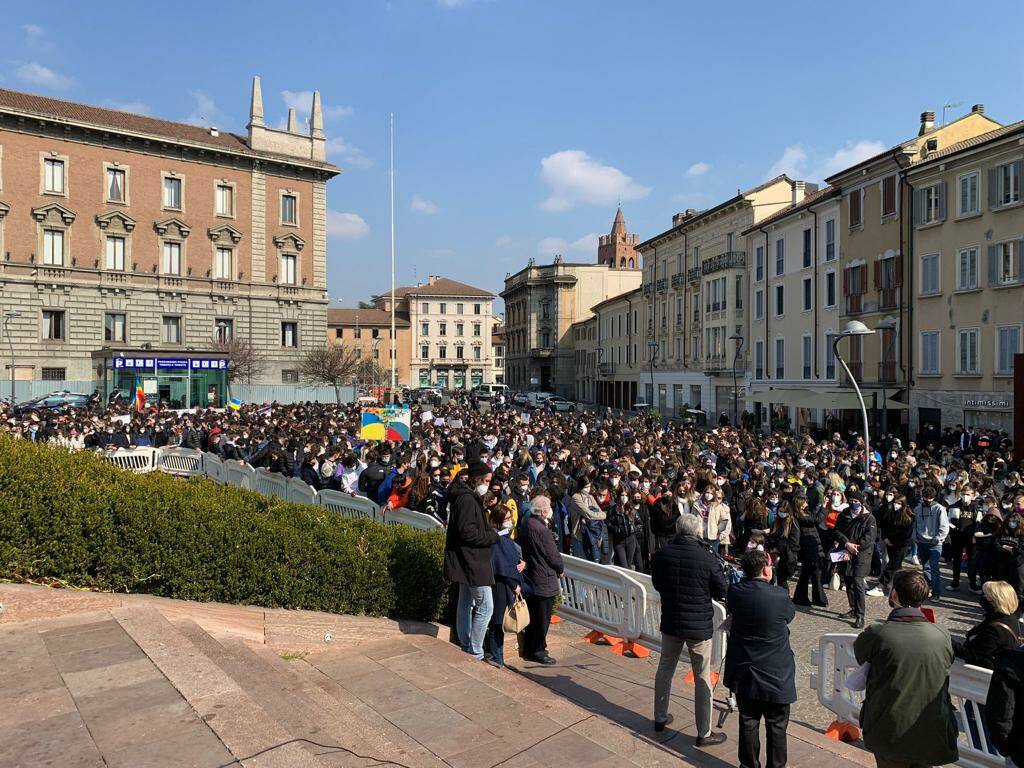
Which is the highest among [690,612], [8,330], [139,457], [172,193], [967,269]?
[172,193]

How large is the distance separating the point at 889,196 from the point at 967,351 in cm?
770

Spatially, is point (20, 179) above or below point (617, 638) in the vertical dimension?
above

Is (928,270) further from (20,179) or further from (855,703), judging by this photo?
(20,179)

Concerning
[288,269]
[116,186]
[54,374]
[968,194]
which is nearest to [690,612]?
[968,194]

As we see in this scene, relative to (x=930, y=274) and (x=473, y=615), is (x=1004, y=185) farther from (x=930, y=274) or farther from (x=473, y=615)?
(x=473, y=615)

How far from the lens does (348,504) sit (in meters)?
12.3

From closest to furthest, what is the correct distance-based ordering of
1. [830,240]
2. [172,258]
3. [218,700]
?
[218,700]
[830,240]
[172,258]

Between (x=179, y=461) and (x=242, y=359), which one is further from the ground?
(x=242, y=359)

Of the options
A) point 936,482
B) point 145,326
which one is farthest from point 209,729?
point 145,326

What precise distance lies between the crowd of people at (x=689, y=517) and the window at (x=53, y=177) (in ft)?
95.1

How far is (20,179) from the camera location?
149 feet

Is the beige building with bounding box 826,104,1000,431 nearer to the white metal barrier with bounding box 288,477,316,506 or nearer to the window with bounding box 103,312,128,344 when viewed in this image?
the white metal barrier with bounding box 288,477,316,506

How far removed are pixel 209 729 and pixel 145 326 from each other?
50.8 metres

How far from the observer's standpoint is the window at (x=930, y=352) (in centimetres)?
2953
